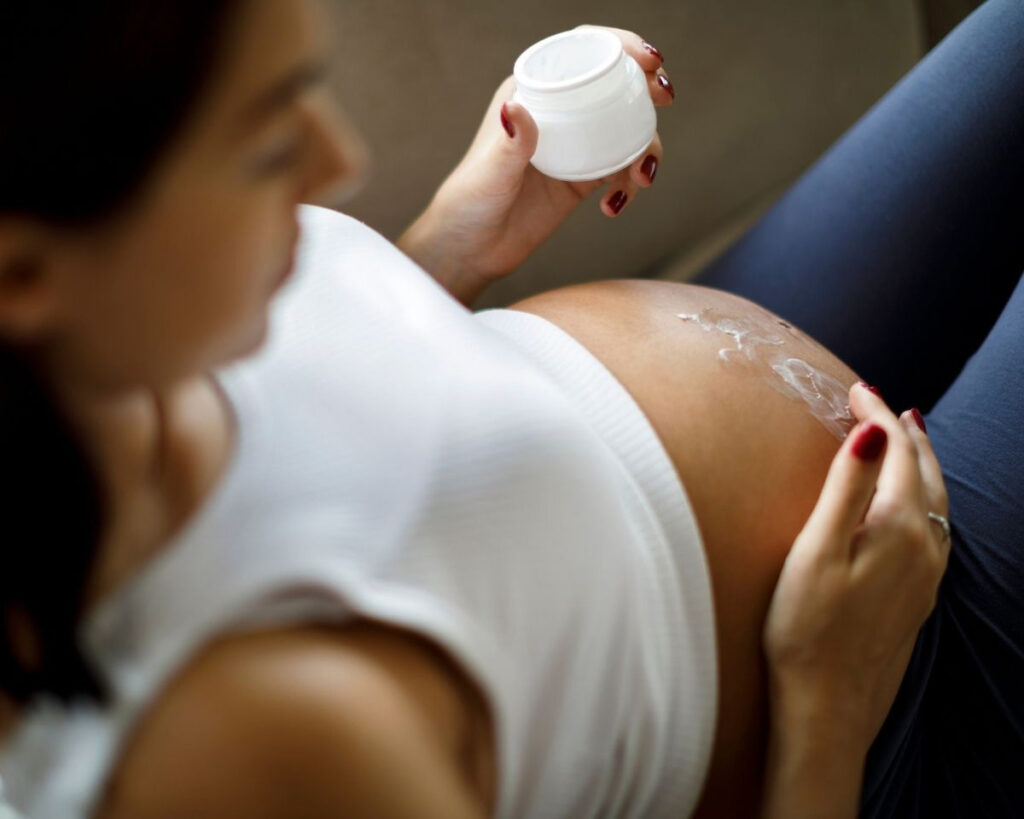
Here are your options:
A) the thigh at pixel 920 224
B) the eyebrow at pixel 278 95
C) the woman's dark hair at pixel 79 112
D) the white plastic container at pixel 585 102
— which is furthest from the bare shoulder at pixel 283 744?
the thigh at pixel 920 224

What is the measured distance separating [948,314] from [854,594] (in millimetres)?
383

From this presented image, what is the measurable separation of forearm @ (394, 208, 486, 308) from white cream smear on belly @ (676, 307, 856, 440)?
0.80 ft

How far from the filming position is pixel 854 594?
67 cm

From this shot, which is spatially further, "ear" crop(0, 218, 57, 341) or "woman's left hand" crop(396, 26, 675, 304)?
"woman's left hand" crop(396, 26, 675, 304)

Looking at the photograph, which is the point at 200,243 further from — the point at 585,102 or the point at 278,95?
the point at 585,102

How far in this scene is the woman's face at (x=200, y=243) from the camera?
42cm

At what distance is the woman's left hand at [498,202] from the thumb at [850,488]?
0.34m

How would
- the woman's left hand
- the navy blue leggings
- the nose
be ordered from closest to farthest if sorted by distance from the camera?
1. the nose
2. the navy blue leggings
3. the woman's left hand

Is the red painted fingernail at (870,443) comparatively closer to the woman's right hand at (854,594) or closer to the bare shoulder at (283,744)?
the woman's right hand at (854,594)

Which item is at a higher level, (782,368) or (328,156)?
(328,156)

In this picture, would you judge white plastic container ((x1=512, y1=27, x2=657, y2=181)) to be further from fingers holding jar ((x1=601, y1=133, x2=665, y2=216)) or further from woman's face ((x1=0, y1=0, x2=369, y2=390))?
woman's face ((x1=0, y1=0, x2=369, y2=390))

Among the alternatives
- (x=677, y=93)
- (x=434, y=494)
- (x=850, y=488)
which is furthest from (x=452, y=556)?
(x=677, y=93)

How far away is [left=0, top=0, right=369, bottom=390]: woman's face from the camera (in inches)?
16.7

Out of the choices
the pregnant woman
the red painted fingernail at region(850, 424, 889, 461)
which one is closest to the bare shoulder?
the pregnant woman
